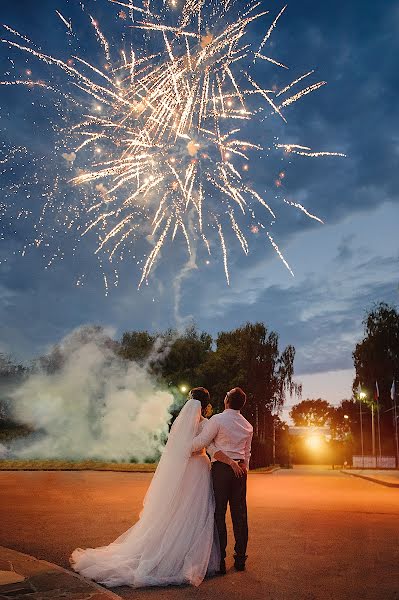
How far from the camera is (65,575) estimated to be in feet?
18.8

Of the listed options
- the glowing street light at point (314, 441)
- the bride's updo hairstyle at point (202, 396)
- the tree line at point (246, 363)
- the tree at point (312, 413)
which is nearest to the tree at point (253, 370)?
the tree line at point (246, 363)

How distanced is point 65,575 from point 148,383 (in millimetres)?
39497

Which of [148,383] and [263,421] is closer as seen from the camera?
[148,383]

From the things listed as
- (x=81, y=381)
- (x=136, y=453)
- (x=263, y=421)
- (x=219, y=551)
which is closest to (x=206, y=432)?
(x=219, y=551)

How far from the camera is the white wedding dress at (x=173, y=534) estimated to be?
5.80 m

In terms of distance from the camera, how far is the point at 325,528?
9930mm

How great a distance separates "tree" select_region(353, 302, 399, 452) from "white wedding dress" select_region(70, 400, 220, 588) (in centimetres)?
4928

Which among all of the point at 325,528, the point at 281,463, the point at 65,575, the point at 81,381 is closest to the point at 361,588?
the point at 65,575

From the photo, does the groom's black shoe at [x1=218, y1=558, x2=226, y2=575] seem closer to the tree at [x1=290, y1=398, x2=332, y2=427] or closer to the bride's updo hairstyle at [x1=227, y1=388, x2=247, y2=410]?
the bride's updo hairstyle at [x1=227, y1=388, x2=247, y2=410]

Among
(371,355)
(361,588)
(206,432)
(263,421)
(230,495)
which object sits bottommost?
(361,588)

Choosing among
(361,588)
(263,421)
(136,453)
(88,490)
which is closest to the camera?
(361,588)

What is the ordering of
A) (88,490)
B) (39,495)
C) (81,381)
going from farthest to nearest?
(81,381) → (88,490) → (39,495)

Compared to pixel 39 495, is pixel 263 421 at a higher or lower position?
higher

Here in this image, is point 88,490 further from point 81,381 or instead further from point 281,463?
point 281,463
